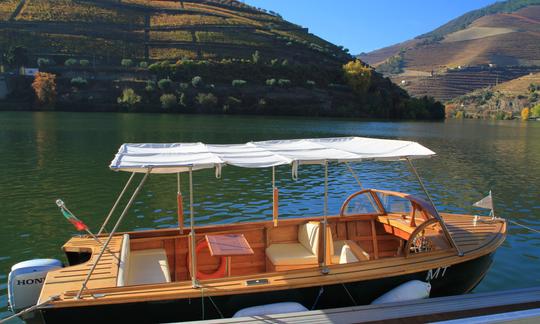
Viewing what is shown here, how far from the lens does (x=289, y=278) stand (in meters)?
7.93

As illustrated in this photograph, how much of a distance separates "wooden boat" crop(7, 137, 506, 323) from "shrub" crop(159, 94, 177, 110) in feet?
246

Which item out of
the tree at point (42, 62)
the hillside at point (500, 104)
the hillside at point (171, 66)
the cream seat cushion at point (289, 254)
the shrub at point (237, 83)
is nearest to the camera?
the cream seat cushion at point (289, 254)

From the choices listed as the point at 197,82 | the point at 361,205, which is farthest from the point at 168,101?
the point at 361,205

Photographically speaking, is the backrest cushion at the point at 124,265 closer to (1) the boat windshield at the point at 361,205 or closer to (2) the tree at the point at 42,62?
(1) the boat windshield at the point at 361,205

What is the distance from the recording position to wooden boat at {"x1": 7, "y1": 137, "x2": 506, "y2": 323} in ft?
23.7

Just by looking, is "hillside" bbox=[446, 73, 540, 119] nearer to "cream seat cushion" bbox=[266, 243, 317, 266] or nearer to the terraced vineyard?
the terraced vineyard

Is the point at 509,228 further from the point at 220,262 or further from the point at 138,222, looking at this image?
the point at 138,222

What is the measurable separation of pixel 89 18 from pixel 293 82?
5788cm

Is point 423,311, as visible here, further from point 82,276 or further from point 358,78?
point 358,78

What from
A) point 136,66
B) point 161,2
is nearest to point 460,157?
point 136,66

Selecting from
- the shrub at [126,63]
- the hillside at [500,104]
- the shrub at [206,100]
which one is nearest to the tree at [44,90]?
the shrub at [126,63]

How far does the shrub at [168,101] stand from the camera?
8212 cm

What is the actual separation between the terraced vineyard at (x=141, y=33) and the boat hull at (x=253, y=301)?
316ft

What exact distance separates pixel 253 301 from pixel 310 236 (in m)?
2.94
